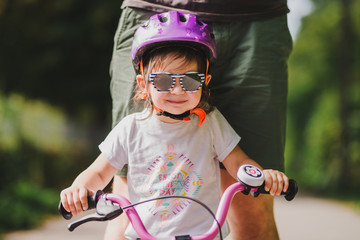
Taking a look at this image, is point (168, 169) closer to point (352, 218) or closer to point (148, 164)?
point (148, 164)

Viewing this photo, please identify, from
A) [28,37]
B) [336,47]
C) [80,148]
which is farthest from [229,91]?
[336,47]

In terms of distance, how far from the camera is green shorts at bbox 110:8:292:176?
2.70m

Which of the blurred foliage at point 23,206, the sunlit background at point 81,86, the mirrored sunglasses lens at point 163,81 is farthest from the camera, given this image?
the sunlit background at point 81,86

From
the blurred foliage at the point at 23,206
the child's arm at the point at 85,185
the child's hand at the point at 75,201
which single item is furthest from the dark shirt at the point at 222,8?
the blurred foliage at the point at 23,206

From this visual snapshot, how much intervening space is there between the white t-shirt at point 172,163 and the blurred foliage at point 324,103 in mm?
11234

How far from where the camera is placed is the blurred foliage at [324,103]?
13156mm

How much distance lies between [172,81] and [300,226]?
5909 millimetres

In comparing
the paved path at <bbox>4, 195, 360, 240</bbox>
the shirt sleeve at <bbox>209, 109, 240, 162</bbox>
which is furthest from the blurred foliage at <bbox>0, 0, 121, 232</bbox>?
the shirt sleeve at <bbox>209, 109, 240, 162</bbox>

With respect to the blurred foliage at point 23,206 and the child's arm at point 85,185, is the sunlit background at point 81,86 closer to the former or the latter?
the blurred foliage at point 23,206

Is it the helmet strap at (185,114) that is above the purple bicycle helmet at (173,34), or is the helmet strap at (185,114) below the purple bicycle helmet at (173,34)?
below

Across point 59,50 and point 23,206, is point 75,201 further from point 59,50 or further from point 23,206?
point 59,50

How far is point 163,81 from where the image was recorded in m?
2.24

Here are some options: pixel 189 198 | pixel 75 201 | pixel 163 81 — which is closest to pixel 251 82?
pixel 163 81

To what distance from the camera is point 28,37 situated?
41.6 feet
